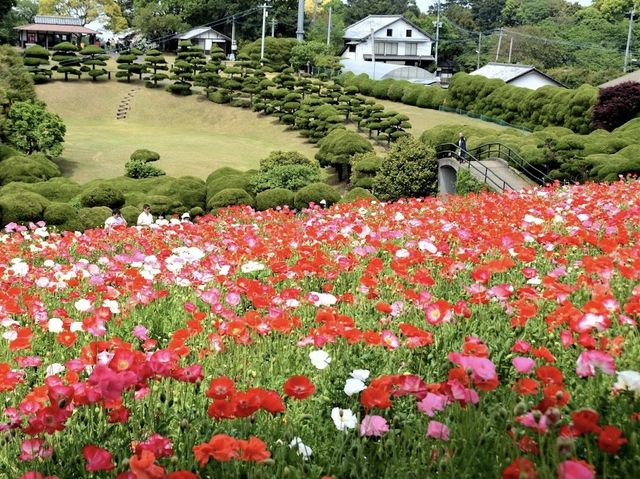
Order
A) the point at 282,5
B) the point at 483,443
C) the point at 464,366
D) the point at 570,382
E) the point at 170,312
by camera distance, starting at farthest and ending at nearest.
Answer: the point at 282,5 < the point at 170,312 < the point at 570,382 < the point at 483,443 < the point at 464,366

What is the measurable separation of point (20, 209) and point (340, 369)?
1660 centimetres

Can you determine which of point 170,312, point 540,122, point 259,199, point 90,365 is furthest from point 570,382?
point 540,122

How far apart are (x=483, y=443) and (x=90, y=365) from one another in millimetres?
1793

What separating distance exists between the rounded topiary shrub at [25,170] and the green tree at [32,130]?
4.01m

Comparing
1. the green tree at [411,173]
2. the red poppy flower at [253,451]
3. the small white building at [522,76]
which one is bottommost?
the green tree at [411,173]

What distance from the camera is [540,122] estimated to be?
40438 mm

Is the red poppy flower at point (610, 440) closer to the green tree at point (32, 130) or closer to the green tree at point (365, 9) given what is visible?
the green tree at point (32, 130)

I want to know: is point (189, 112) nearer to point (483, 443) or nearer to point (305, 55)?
point (305, 55)

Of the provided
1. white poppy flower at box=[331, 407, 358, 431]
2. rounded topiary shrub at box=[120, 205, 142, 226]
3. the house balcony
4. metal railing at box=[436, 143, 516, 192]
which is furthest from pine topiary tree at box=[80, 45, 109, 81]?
Answer: white poppy flower at box=[331, 407, 358, 431]

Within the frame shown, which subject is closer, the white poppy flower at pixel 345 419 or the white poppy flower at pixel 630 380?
the white poppy flower at pixel 630 380

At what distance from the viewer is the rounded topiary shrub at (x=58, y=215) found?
17.7 meters

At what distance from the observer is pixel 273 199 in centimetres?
2175

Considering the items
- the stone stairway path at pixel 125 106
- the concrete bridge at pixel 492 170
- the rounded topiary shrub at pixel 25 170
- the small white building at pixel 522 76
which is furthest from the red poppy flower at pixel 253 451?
the small white building at pixel 522 76

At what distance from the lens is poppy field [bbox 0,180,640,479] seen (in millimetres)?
2277
